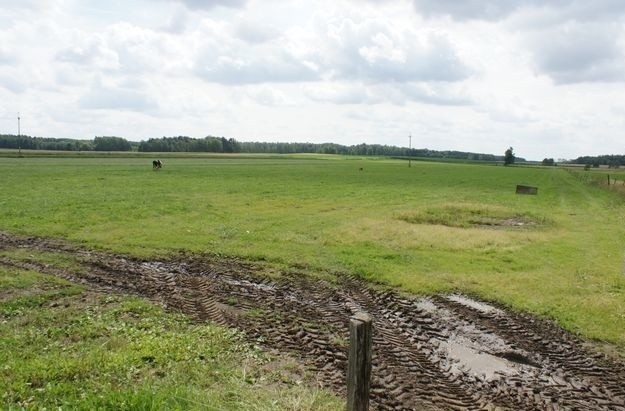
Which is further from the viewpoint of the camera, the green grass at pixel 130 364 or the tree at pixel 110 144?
the tree at pixel 110 144

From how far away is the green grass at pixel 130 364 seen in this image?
20.7ft

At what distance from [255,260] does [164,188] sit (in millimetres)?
25636

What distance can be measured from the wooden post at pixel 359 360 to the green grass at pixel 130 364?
3.78ft

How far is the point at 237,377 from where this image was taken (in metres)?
7.27

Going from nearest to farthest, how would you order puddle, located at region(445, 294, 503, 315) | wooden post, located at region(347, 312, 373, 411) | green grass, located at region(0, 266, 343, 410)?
wooden post, located at region(347, 312, 373, 411)
green grass, located at region(0, 266, 343, 410)
puddle, located at region(445, 294, 503, 315)

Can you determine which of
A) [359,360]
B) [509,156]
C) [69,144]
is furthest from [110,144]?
[359,360]

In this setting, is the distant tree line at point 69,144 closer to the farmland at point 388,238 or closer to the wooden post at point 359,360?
the farmland at point 388,238

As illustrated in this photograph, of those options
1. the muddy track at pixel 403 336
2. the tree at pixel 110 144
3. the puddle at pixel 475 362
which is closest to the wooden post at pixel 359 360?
the muddy track at pixel 403 336

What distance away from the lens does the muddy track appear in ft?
24.3

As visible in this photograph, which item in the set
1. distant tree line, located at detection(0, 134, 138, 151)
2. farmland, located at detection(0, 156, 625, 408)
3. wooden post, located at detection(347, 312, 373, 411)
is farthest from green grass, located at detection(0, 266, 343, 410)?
distant tree line, located at detection(0, 134, 138, 151)

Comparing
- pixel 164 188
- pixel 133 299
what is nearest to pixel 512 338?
pixel 133 299

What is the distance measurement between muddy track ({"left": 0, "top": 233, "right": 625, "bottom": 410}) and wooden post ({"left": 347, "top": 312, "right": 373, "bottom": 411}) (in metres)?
1.50

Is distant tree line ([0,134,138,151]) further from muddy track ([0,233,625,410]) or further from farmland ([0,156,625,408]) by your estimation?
muddy track ([0,233,625,410])

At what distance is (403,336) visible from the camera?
965 centimetres
